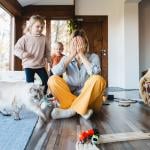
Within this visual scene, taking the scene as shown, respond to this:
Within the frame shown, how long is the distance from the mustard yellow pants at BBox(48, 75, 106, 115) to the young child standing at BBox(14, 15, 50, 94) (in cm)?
56

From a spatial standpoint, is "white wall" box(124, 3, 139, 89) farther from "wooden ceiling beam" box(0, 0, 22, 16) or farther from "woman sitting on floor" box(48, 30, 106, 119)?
"woman sitting on floor" box(48, 30, 106, 119)

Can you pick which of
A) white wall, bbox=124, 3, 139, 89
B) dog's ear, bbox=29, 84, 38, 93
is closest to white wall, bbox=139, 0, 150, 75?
white wall, bbox=124, 3, 139, 89

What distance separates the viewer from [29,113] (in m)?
2.95

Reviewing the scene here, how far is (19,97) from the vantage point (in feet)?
8.64

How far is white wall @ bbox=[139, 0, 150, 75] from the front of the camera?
7.27 metres

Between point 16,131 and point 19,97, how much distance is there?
0.59 m

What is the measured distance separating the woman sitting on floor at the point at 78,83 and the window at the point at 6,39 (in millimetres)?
3646

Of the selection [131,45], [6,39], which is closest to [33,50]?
[6,39]

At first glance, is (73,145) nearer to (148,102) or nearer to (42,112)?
(42,112)

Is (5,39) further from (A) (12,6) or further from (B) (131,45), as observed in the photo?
(B) (131,45)

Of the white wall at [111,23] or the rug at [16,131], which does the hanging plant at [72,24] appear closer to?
the white wall at [111,23]

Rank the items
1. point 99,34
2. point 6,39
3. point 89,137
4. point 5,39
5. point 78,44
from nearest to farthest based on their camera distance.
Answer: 1. point 89,137
2. point 78,44
3. point 5,39
4. point 6,39
5. point 99,34

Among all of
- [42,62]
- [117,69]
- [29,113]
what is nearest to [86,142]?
[29,113]

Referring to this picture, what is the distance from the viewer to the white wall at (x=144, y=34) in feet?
23.9
